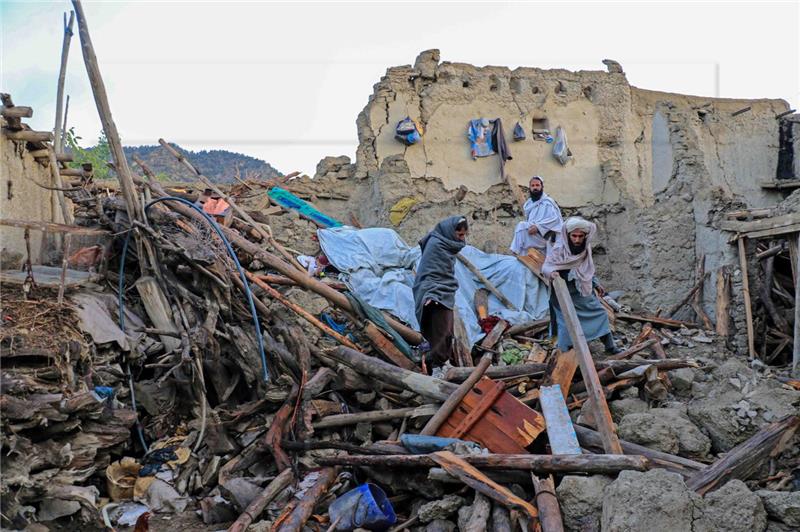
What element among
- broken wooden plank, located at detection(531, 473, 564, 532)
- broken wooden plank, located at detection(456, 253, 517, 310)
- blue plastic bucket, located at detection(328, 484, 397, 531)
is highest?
broken wooden plank, located at detection(456, 253, 517, 310)

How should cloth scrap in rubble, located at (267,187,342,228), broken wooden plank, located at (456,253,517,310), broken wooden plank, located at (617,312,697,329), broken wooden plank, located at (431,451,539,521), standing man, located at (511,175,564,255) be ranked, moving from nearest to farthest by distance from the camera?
broken wooden plank, located at (431,451,539,521), broken wooden plank, located at (617,312,697,329), broken wooden plank, located at (456,253,517,310), standing man, located at (511,175,564,255), cloth scrap in rubble, located at (267,187,342,228)

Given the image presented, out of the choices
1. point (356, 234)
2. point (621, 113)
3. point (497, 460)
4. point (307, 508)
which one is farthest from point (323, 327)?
point (621, 113)

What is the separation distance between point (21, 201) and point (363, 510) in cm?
518

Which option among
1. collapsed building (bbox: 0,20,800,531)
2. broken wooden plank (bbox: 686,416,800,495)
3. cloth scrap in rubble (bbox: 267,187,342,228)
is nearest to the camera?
broken wooden plank (bbox: 686,416,800,495)

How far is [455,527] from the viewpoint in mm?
4379

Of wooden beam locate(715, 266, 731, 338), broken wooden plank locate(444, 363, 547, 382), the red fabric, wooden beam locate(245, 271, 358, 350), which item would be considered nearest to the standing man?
the red fabric

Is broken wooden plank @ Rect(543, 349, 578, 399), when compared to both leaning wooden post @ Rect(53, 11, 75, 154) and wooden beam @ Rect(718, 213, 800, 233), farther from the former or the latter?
leaning wooden post @ Rect(53, 11, 75, 154)

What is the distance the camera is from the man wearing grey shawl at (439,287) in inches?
255

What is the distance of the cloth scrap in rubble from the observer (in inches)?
412

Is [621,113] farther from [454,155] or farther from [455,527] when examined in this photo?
[455,527]

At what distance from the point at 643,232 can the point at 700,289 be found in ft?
4.22

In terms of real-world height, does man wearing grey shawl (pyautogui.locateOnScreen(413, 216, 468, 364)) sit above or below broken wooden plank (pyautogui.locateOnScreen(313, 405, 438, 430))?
above

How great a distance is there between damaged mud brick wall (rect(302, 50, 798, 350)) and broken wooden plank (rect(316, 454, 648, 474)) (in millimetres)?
4646

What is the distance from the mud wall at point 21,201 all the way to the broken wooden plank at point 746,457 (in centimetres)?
610
